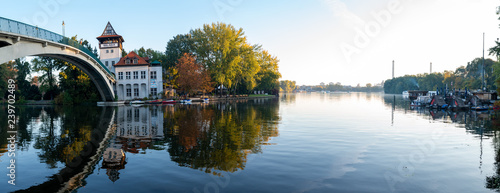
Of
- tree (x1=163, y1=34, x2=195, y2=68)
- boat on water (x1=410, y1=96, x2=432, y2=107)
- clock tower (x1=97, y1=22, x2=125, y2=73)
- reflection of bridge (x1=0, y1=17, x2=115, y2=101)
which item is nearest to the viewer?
reflection of bridge (x1=0, y1=17, x2=115, y2=101)

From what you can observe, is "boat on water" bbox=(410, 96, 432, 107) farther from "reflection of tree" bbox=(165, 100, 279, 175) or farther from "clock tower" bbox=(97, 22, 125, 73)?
"clock tower" bbox=(97, 22, 125, 73)

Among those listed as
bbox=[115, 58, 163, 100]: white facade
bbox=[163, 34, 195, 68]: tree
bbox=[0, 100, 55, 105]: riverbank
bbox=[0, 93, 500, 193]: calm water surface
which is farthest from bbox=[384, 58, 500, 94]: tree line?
bbox=[0, 100, 55, 105]: riverbank

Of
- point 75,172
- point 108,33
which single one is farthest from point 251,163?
point 108,33

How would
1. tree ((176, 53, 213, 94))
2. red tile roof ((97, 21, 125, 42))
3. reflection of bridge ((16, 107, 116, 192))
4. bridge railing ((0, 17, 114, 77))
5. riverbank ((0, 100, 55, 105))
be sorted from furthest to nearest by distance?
red tile roof ((97, 21, 125, 42)) < riverbank ((0, 100, 55, 105)) < tree ((176, 53, 213, 94)) < bridge railing ((0, 17, 114, 77)) < reflection of bridge ((16, 107, 116, 192))

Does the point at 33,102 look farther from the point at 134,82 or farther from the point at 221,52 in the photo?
the point at 221,52

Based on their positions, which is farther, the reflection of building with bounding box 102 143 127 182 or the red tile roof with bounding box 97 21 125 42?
the red tile roof with bounding box 97 21 125 42

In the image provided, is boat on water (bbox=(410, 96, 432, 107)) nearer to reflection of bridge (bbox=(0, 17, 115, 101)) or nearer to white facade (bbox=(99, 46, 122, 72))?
reflection of bridge (bbox=(0, 17, 115, 101))

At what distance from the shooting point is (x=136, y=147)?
14164mm

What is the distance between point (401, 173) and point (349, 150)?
155 inches

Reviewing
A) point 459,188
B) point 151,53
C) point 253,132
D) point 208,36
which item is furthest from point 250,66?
point 459,188

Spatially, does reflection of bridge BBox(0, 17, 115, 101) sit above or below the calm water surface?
above

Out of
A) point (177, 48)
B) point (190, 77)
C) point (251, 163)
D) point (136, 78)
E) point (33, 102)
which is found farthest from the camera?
point (177, 48)

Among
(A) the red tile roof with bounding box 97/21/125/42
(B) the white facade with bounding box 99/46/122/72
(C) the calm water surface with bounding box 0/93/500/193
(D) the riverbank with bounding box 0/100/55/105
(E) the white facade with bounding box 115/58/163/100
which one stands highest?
(A) the red tile roof with bounding box 97/21/125/42

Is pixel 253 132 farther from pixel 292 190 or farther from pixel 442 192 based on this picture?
pixel 442 192
